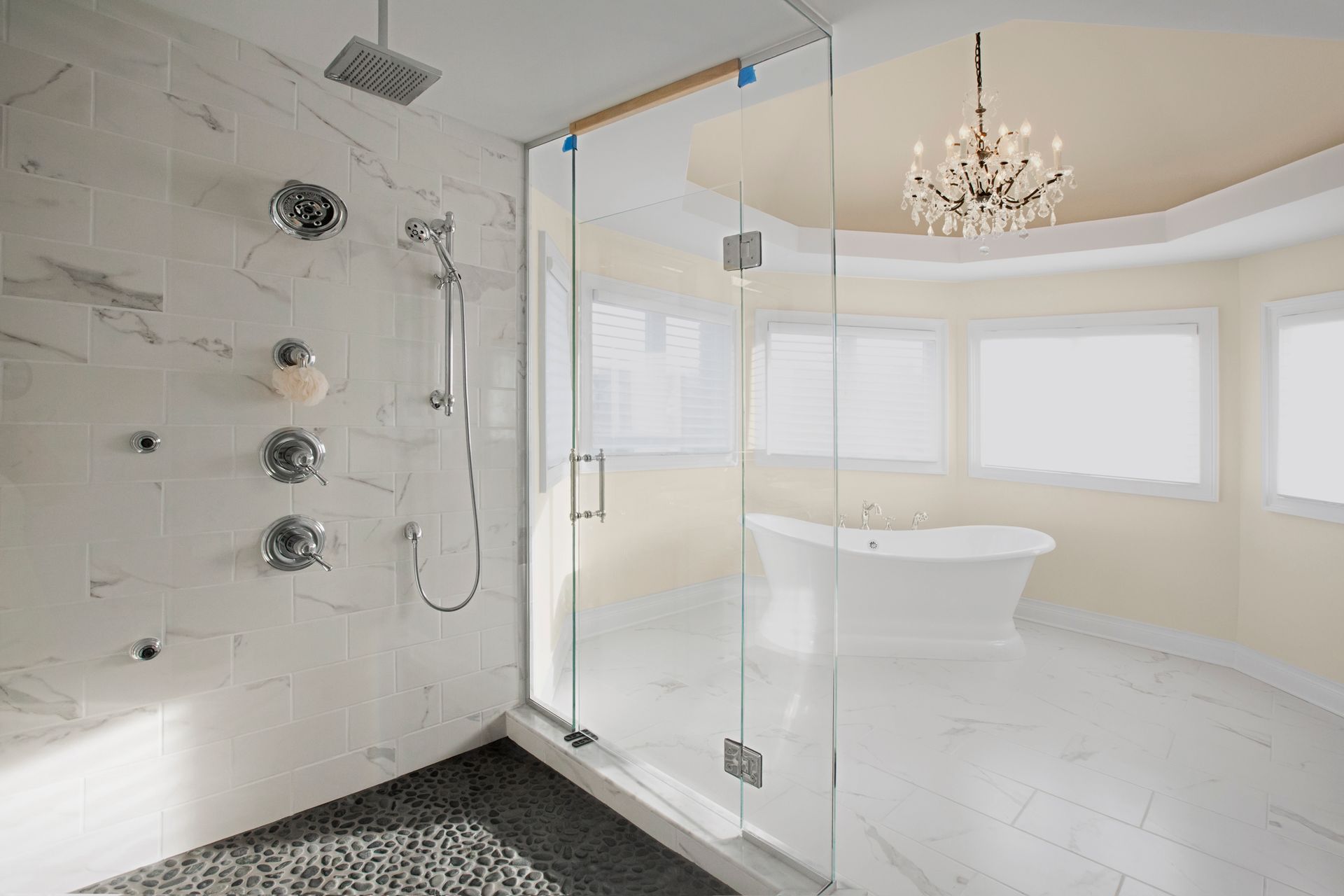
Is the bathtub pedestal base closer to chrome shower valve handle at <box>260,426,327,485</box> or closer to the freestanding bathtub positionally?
the freestanding bathtub

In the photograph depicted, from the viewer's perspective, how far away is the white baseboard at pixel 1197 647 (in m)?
3.18

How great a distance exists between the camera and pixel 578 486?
244 cm

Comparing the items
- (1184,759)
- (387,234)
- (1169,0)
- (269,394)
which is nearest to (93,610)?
(269,394)

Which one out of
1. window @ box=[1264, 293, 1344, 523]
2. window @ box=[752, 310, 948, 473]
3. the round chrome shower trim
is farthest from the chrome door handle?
window @ box=[1264, 293, 1344, 523]

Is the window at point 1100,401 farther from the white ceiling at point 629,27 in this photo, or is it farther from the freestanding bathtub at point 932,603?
the white ceiling at point 629,27

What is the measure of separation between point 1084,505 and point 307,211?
4.63 m

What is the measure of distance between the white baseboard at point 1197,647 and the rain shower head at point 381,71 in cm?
462

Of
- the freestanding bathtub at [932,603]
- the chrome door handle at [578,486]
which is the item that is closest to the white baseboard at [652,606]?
the chrome door handle at [578,486]

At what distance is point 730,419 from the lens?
1.91m

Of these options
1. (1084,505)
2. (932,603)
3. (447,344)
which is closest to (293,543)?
(447,344)

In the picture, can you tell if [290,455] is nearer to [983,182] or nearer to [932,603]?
[983,182]

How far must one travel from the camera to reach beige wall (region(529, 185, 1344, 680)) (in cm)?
196

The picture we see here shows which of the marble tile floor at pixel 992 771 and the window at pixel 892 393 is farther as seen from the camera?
the window at pixel 892 393

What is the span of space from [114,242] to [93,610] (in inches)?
39.9
